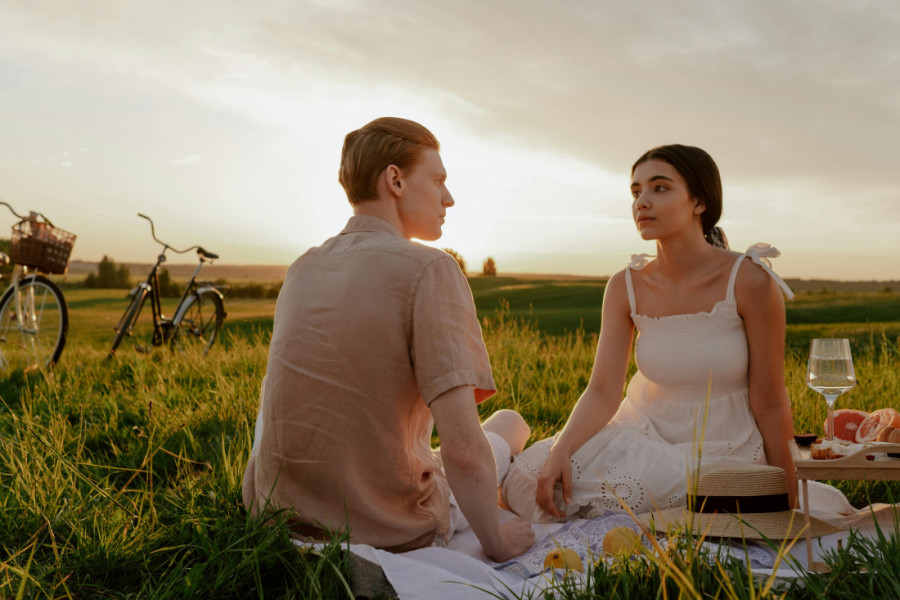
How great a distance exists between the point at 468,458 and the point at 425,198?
2.74 ft

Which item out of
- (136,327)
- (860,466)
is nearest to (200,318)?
(136,327)

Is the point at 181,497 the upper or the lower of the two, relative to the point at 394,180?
lower

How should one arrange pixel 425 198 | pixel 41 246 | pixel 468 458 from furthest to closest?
pixel 41 246, pixel 425 198, pixel 468 458

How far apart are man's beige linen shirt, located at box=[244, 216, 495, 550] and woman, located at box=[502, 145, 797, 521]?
1000mm

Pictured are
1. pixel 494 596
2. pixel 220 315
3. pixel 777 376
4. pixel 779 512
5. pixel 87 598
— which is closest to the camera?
pixel 494 596

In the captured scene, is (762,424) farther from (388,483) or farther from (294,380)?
(294,380)

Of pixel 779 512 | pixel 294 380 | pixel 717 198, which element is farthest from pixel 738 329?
pixel 294 380

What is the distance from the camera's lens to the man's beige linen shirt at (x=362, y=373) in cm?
222

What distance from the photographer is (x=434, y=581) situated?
2131 mm

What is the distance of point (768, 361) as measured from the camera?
3.22 metres

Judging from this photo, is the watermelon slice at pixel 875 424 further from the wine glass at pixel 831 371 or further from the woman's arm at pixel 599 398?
the woman's arm at pixel 599 398

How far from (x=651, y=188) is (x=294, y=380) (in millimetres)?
A: 1841

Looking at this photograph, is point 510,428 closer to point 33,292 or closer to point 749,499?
point 749,499

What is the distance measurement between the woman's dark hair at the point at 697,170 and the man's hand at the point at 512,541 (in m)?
1.66
